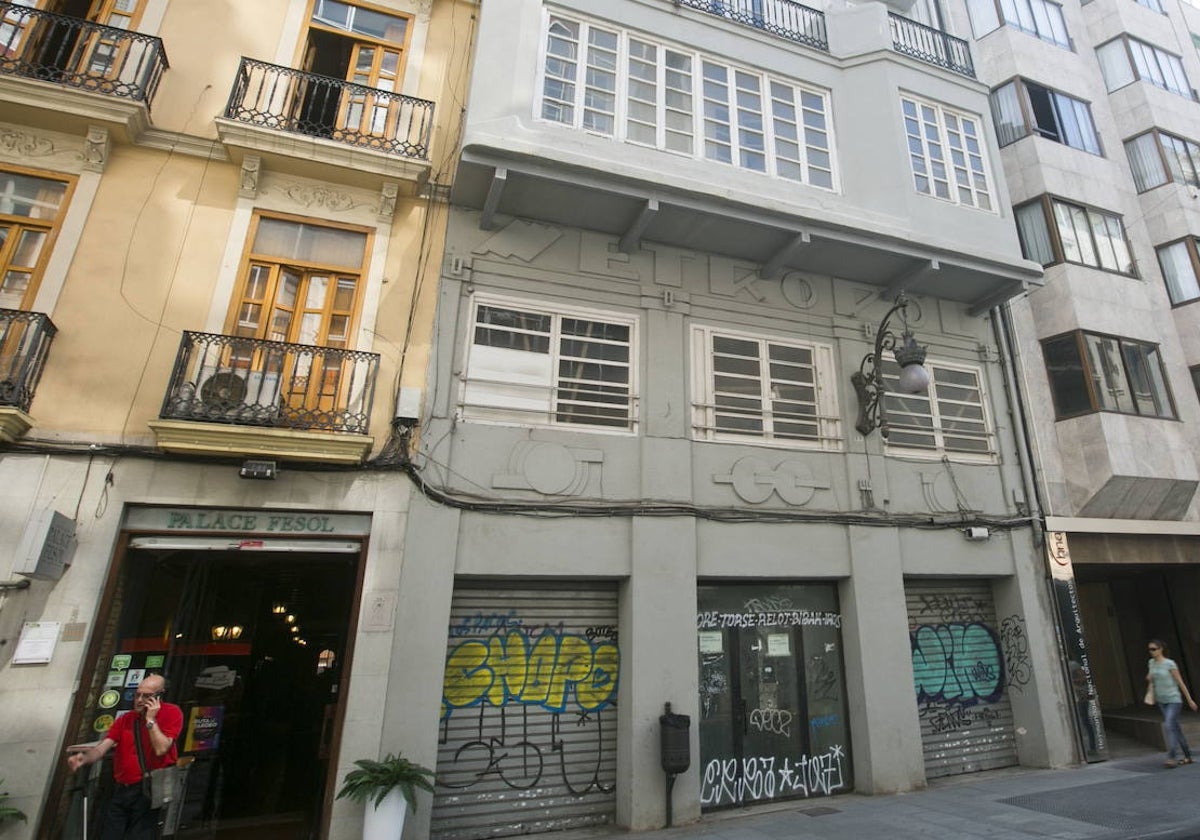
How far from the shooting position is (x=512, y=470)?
287 inches

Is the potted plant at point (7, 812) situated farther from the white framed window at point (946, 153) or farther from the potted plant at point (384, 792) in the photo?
the white framed window at point (946, 153)

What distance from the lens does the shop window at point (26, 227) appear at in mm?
6594

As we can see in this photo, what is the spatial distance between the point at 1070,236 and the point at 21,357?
15555mm

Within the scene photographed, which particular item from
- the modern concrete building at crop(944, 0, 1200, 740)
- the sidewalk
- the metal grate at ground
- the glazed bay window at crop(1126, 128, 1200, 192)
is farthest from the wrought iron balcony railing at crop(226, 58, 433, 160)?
the glazed bay window at crop(1126, 128, 1200, 192)

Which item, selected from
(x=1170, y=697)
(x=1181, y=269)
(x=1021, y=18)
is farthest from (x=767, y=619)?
(x=1021, y=18)

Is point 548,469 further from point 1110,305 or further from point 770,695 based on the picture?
point 1110,305

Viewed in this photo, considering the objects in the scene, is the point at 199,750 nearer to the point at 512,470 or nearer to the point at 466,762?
the point at 466,762

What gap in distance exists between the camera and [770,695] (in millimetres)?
7809

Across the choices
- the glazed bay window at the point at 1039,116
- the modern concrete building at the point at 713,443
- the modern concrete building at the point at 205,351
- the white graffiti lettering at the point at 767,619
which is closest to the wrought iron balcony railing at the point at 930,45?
the modern concrete building at the point at 713,443

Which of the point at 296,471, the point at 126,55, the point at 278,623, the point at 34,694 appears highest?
the point at 126,55

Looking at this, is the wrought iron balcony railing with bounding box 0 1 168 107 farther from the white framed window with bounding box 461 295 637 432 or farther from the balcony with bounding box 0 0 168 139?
the white framed window with bounding box 461 295 637 432

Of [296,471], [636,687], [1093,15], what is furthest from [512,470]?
[1093,15]

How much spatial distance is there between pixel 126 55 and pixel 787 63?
9024 millimetres

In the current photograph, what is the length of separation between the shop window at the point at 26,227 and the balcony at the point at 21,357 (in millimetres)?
403
